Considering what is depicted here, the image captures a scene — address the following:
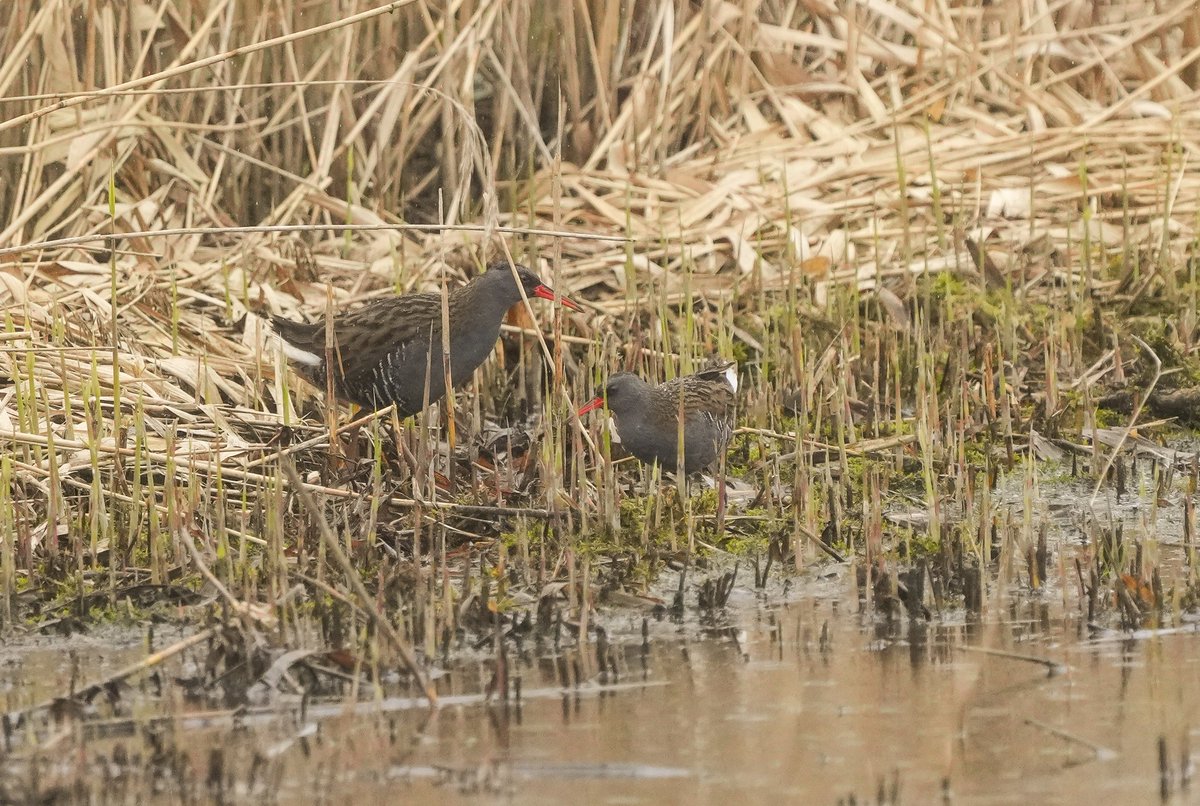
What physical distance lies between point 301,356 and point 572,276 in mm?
2022

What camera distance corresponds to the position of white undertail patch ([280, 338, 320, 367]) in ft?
20.2

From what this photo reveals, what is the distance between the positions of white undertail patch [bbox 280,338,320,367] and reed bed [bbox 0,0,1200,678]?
11cm

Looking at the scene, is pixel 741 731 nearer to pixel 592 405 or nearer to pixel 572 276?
pixel 592 405

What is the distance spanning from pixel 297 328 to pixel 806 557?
214 centimetres

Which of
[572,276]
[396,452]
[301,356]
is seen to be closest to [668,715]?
[396,452]

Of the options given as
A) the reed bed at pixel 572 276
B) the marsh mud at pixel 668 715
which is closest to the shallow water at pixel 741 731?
the marsh mud at pixel 668 715

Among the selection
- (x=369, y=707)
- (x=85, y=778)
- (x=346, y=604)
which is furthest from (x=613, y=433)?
(x=85, y=778)

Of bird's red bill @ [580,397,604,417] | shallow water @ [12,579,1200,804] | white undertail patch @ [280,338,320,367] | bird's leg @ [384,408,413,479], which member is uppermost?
white undertail patch @ [280,338,320,367]

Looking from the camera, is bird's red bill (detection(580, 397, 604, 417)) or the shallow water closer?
the shallow water

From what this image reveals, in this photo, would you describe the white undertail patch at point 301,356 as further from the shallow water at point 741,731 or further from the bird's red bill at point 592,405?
the shallow water at point 741,731

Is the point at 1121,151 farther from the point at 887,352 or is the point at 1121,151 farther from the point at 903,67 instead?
the point at 887,352

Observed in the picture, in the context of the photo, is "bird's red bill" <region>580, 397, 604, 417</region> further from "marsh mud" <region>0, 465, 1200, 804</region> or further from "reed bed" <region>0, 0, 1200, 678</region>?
"marsh mud" <region>0, 465, 1200, 804</region>

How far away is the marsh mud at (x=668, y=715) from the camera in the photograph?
3227mm

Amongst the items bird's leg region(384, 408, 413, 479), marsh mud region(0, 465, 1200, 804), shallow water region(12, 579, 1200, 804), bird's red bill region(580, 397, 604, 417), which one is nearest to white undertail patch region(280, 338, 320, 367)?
bird's leg region(384, 408, 413, 479)
